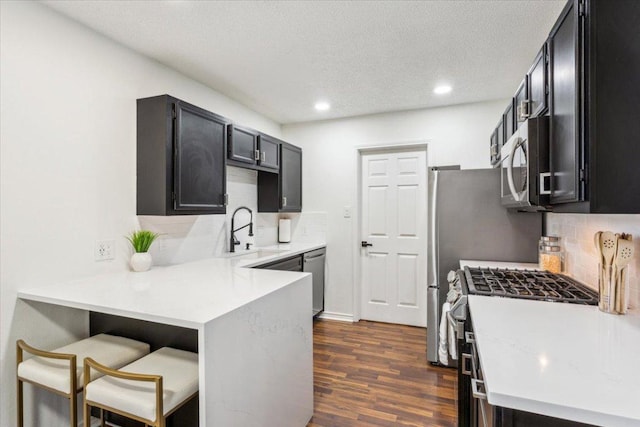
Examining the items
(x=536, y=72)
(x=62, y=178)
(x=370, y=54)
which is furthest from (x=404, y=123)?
(x=62, y=178)

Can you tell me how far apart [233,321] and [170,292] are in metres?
0.50

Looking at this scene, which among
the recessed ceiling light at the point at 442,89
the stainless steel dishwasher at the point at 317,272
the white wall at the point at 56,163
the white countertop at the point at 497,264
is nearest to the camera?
the white wall at the point at 56,163

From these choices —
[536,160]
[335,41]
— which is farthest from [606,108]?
[335,41]

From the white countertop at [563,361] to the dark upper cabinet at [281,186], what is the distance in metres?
2.58

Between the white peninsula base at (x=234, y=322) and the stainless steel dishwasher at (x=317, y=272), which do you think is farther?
the stainless steel dishwasher at (x=317, y=272)

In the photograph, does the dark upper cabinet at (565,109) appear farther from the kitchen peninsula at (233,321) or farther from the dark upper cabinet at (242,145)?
the dark upper cabinet at (242,145)

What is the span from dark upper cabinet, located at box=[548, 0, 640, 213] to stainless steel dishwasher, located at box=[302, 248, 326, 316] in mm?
2761

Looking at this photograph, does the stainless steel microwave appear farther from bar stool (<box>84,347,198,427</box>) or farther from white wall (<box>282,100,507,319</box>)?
white wall (<box>282,100,507,319</box>)

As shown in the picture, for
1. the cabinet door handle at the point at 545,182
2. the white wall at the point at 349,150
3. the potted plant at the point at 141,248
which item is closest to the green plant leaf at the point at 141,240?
the potted plant at the point at 141,248

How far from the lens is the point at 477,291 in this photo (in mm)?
1665

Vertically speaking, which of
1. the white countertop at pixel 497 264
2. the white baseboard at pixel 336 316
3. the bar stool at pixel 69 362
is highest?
the white countertop at pixel 497 264

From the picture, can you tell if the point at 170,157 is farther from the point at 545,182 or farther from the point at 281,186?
the point at 545,182

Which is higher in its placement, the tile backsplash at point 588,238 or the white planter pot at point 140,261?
the tile backsplash at point 588,238

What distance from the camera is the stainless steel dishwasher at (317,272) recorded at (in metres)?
3.59
